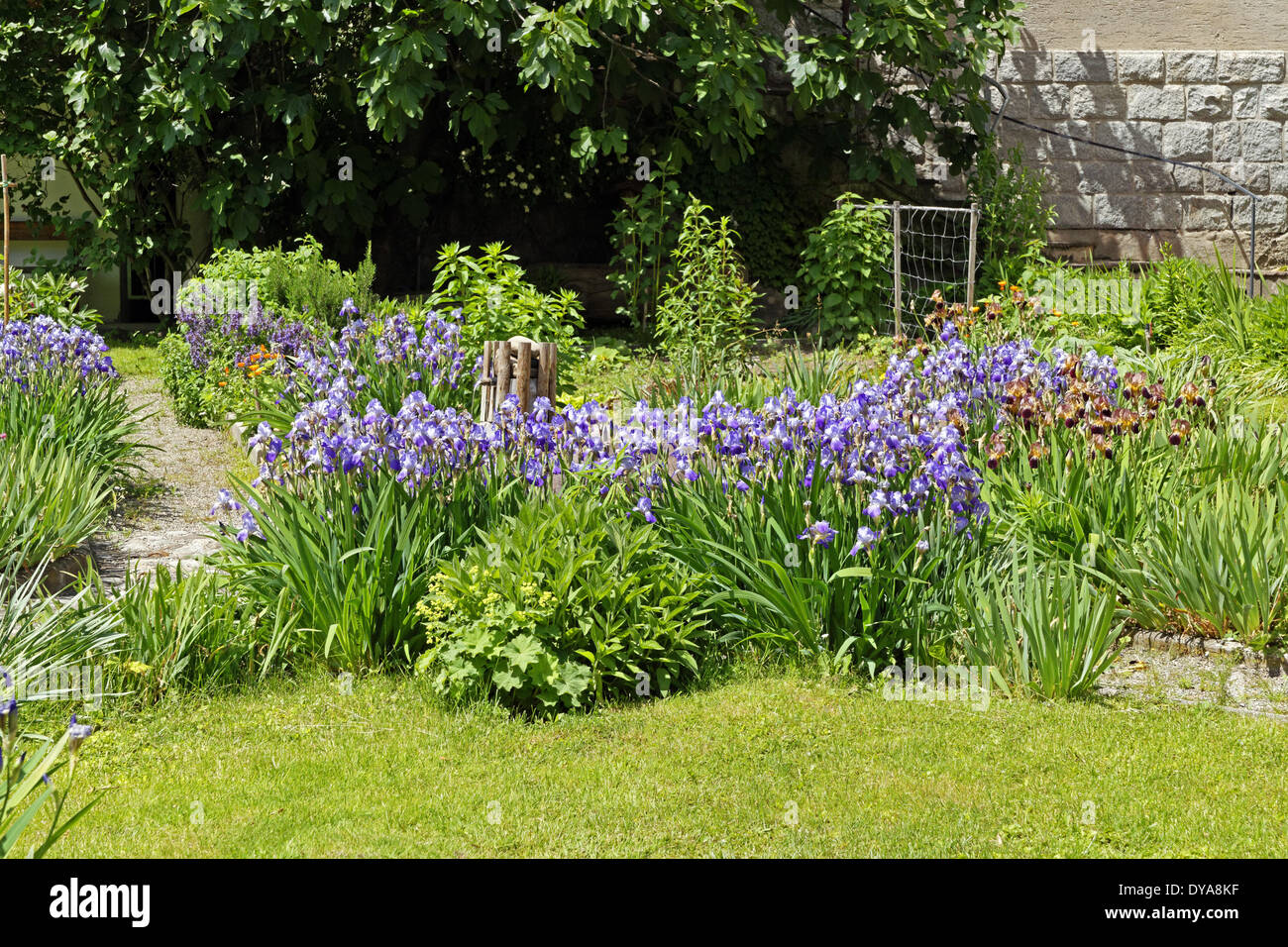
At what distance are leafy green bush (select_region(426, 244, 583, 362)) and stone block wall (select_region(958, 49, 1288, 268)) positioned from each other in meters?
6.05

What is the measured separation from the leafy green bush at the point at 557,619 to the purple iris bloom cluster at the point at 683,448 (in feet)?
1.19

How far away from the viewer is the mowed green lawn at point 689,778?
11.6 feet

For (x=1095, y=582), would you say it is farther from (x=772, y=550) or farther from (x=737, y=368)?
(x=737, y=368)

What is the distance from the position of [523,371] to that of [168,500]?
2388mm

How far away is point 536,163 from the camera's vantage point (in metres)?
14.0

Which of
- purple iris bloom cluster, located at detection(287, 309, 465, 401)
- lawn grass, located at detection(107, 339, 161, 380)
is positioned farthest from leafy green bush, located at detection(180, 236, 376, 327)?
purple iris bloom cluster, located at detection(287, 309, 465, 401)

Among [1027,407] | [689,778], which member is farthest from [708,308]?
[689,778]

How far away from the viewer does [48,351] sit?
7.30m

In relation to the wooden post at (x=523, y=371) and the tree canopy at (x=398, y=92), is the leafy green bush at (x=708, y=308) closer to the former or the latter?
the tree canopy at (x=398, y=92)

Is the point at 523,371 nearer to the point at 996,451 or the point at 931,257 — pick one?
the point at 996,451

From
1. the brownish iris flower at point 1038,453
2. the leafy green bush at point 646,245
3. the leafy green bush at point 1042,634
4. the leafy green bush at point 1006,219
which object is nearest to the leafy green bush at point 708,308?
the leafy green bush at point 646,245

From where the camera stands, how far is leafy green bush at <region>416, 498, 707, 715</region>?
4375 mm

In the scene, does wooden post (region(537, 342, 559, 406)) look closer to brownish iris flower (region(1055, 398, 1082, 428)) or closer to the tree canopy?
brownish iris flower (region(1055, 398, 1082, 428))
